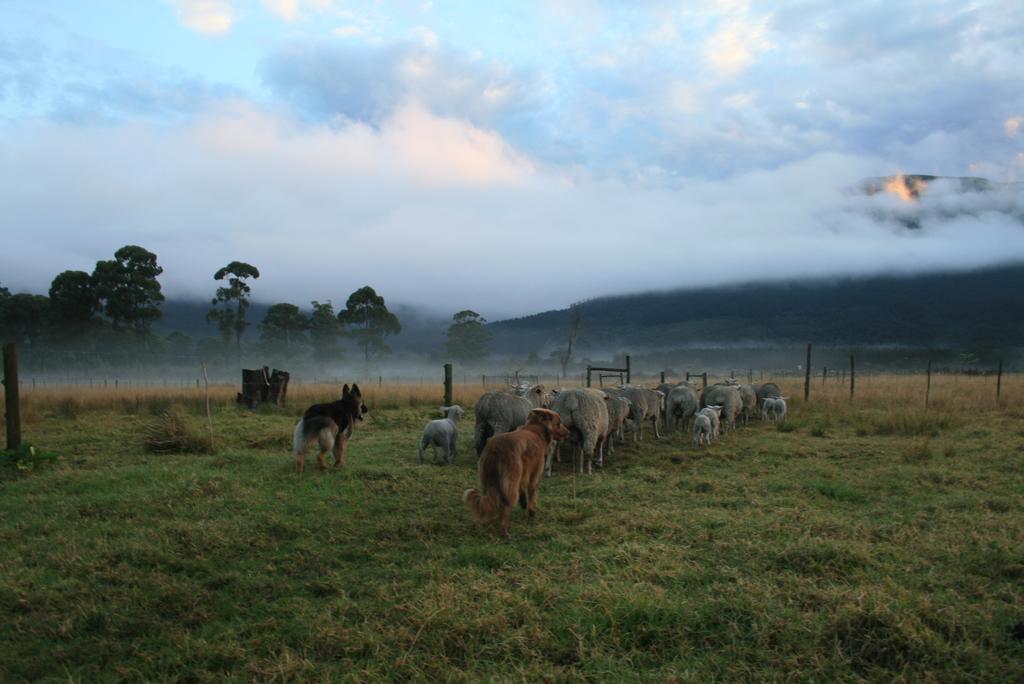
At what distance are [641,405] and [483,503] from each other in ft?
30.1

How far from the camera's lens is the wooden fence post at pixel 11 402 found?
371 inches

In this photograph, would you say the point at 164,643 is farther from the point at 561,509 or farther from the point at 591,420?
the point at 591,420

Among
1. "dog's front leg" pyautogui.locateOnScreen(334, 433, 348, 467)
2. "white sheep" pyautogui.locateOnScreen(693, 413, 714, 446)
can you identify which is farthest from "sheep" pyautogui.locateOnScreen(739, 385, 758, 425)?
"dog's front leg" pyautogui.locateOnScreen(334, 433, 348, 467)

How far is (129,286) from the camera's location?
45812 mm

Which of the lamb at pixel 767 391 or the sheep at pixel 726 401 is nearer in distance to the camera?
the sheep at pixel 726 401

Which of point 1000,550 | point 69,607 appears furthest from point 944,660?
point 69,607

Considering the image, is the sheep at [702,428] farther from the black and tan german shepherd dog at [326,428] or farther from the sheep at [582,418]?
the black and tan german shepherd dog at [326,428]

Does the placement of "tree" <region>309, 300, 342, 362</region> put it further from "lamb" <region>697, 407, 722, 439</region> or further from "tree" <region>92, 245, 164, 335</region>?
"lamb" <region>697, 407, 722, 439</region>

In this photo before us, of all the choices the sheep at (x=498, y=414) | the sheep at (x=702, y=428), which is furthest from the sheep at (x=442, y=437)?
the sheep at (x=702, y=428)

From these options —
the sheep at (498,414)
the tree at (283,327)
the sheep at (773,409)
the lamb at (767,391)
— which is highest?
the tree at (283,327)

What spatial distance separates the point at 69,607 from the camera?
4406 mm

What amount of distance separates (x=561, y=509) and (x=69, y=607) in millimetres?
4829

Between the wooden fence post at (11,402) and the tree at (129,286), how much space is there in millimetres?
42033

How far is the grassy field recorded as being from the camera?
3.48 metres
